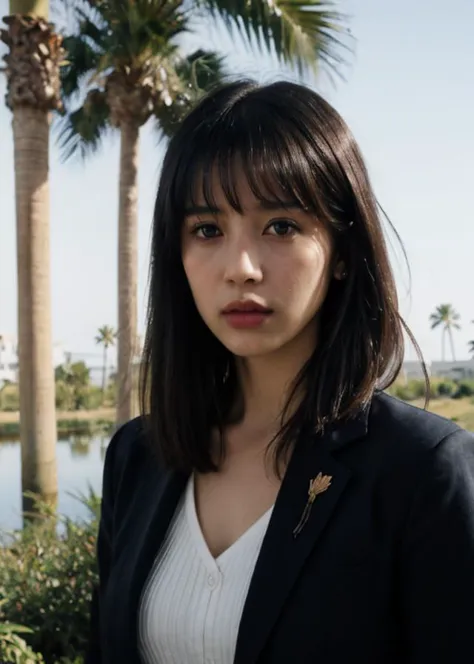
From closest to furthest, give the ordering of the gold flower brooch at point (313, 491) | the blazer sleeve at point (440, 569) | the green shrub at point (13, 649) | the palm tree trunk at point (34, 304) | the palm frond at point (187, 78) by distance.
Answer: the blazer sleeve at point (440, 569) < the gold flower brooch at point (313, 491) < the green shrub at point (13, 649) < the palm tree trunk at point (34, 304) < the palm frond at point (187, 78)

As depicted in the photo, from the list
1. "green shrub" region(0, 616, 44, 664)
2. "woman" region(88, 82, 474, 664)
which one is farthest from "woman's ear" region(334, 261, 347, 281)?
"green shrub" region(0, 616, 44, 664)

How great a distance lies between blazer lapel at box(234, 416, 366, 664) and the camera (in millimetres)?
1366

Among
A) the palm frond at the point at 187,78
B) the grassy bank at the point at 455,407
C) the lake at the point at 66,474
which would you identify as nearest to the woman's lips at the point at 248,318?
the lake at the point at 66,474

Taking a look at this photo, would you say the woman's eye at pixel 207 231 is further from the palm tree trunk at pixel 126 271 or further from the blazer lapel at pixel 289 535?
the palm tree trunk at pixel 126 271

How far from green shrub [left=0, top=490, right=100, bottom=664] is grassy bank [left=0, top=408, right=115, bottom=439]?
70.3ft

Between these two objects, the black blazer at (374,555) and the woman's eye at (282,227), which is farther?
the woman's eye at (282,227)

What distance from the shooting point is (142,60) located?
9453 mm

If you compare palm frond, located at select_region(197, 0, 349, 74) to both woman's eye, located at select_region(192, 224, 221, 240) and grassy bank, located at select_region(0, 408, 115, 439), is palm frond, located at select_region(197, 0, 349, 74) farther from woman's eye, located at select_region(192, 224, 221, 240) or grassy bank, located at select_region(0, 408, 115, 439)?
grassy bank, located at select_region(0, 408, 115, 439)

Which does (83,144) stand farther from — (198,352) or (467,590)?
(467,590)

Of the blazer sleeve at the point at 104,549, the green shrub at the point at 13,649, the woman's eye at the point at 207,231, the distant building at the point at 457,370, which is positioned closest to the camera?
the woman's eye at the point at 207,231

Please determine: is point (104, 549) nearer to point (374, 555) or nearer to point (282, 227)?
point (374, 555)

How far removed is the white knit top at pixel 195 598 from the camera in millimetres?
1467

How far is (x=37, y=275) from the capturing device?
25.3ft

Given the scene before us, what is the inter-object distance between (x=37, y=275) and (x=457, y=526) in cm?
691
